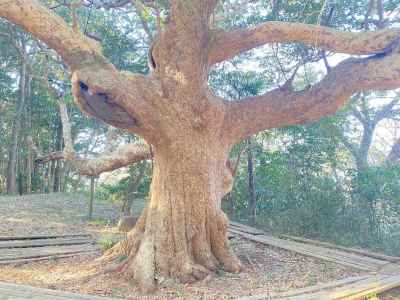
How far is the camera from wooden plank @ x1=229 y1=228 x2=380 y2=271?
619 centimetres

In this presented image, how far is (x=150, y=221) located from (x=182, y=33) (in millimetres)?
2555

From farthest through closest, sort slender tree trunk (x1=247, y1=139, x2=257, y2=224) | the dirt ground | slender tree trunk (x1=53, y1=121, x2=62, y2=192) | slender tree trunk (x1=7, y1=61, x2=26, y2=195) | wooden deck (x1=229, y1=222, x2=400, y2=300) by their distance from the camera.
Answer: slender tree trunk (x1=53, y1=121, x2=62, y2=192), slender tree trunk (x1=7, y1=61, x2=26, y2=195), slender tree trunk (x1=247, y1=139, x2=257, y2=224), the dirt ground, wooden deck (x1=229, y1=222, x2=400, y2=300)

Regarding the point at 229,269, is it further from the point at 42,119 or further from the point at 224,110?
the point at 42,119

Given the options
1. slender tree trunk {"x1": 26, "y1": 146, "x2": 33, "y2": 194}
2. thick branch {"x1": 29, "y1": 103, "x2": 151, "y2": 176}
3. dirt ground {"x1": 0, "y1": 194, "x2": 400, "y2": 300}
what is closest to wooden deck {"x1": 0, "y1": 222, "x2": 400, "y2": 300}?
dirt ground {"x1": 0, "y1": 194, "x2": 400, "y2": 300}

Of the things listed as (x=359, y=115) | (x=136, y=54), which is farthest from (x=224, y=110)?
(x=359, y=115)

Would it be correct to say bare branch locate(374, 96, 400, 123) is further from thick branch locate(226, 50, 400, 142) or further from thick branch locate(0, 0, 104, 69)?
thick branch locate(0, 0, 104, 69)

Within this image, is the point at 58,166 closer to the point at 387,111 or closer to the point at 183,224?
the point at 387,111

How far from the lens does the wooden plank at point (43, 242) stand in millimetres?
6359

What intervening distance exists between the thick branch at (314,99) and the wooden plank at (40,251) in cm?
308

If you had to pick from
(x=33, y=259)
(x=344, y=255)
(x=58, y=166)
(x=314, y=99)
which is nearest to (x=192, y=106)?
(x=314, y=99)

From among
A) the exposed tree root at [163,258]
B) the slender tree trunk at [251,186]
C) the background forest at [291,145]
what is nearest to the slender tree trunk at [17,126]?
the background forest at [291,145]

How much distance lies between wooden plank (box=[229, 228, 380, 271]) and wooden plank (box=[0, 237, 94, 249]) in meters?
3.00

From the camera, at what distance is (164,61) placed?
5531 mm

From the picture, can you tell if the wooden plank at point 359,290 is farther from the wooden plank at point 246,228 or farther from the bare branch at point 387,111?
the bare branch at point 387,111
